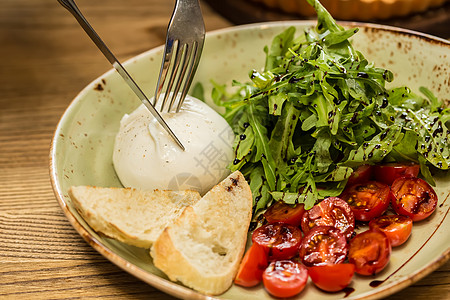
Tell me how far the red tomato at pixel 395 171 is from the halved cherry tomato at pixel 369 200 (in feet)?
0.24

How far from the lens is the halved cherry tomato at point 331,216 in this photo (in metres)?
1.50

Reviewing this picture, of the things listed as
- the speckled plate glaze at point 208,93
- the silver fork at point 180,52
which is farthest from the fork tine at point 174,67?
the speckled plate glaze at point 208,93

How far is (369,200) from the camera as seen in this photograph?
156cm

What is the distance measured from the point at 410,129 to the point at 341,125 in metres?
0.24

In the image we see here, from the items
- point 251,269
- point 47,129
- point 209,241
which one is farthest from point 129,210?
point 47,129

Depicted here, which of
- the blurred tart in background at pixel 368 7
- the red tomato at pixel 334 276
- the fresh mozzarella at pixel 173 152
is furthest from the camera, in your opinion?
the blurred tart in background at pixel 368 7

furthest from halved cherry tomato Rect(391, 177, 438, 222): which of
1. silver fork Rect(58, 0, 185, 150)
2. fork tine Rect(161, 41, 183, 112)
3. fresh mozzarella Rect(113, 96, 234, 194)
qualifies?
fork tine Rect(161, 41, 183, 112)

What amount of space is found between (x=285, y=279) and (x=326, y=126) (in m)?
0.60

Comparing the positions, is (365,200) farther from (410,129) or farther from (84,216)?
(84,216)

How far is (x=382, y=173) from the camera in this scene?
1701 mm

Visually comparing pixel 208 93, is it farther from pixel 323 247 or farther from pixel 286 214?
pixel 323 247

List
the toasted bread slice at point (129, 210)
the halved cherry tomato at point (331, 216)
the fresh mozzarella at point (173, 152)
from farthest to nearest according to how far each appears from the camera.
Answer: the fresh mozzarella at point (173, 152) < the halved cherry tomato at point (331, 216) < the toasted bread slice at point (129, 210)

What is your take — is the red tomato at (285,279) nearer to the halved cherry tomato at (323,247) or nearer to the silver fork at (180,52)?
the halved cherry tomato at (323,247)

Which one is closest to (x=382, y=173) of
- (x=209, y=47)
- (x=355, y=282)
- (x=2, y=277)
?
(x=355, y=282)
